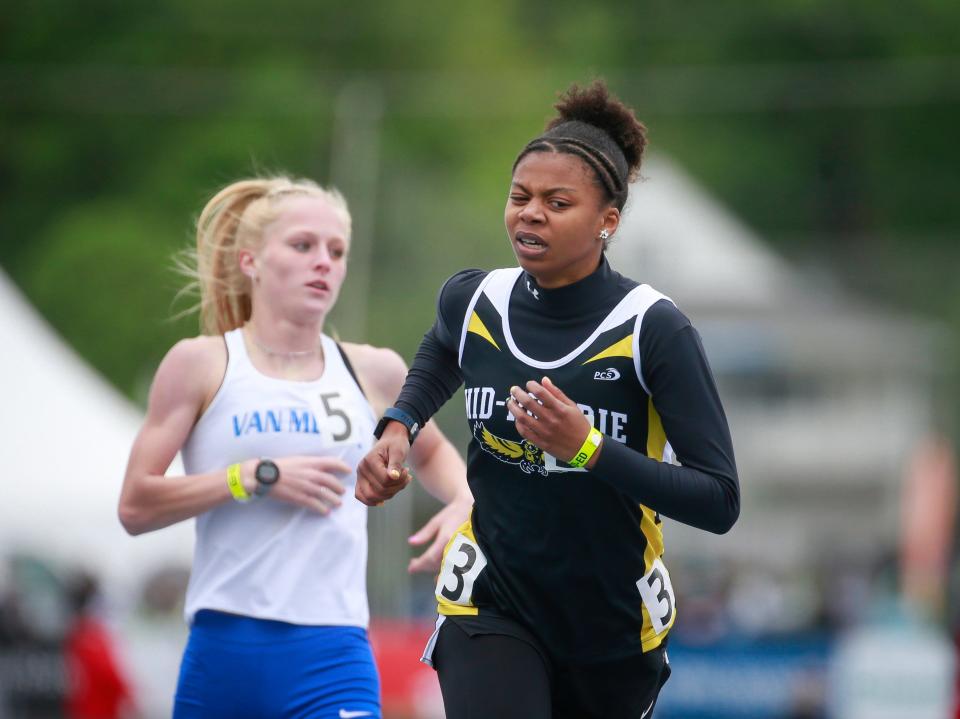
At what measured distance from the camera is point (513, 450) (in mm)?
4199

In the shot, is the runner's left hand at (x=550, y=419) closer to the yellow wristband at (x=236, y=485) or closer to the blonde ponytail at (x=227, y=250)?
the yellow wristband at (x=236, y=485)

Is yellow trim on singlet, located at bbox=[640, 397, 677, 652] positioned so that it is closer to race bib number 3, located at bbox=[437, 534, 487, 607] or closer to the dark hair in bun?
race bib number 3, located at bbox=[437, 534, 487, 607]

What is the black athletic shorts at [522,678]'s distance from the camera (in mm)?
4109

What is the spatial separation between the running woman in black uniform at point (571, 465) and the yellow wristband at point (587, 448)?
16 centimetres

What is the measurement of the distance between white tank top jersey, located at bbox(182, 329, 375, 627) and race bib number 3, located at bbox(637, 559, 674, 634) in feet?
3.77

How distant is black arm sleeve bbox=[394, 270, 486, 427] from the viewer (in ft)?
14.7

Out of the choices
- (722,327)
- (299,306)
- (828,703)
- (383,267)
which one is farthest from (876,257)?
(299,306)

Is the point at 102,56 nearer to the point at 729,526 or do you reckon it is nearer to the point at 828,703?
the point at 828,703

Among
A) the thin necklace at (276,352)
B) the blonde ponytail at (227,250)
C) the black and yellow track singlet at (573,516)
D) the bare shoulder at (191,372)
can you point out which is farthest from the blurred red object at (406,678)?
the black and yellow track singlet at (573,516)

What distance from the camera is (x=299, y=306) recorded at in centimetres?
519

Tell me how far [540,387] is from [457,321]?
2.27 ft

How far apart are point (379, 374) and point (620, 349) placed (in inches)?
55.2

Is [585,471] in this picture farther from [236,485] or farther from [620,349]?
[236,485]

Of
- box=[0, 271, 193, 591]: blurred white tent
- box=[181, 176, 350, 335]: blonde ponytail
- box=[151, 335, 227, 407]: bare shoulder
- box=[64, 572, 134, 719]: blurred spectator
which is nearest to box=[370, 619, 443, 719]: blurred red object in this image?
box=[64, 572, 134, 719]: blurred spectator
